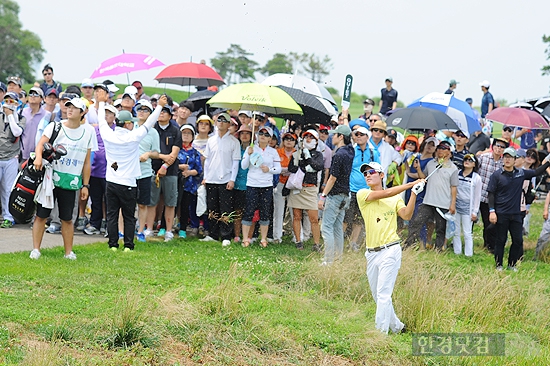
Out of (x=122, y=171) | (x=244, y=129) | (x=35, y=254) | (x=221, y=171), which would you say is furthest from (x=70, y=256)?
(x=244, y=129)

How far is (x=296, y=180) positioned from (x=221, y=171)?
1.35 metres

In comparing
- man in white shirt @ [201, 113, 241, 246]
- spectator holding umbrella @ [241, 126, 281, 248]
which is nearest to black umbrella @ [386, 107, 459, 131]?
spectator holding umbrella @ [241, 126, 281, 248]

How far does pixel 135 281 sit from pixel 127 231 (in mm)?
2047

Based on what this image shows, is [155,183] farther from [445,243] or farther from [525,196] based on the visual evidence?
[525,196]

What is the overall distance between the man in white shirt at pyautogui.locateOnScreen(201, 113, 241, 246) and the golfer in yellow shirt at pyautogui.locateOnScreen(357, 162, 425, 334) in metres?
4.54

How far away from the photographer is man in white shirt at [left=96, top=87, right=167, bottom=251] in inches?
434

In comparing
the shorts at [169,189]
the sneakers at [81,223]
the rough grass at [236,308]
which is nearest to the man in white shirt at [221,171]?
the shorts at [169,189]

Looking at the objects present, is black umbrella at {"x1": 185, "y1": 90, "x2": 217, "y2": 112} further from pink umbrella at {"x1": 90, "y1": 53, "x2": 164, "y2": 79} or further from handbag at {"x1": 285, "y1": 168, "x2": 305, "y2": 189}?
handbag at {"x1": 285, "y1": 168, "x2": 305, "y2": 189}

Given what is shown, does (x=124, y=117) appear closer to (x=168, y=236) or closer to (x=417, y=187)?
(x=168, y=236)

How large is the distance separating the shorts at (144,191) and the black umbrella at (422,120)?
5176 millimetres

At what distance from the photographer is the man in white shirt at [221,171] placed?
12641 millimetres

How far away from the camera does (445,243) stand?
1388 cm

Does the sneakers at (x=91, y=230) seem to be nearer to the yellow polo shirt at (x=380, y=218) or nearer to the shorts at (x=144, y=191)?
the shorts at (x=144, y=191)

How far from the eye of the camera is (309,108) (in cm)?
1351
